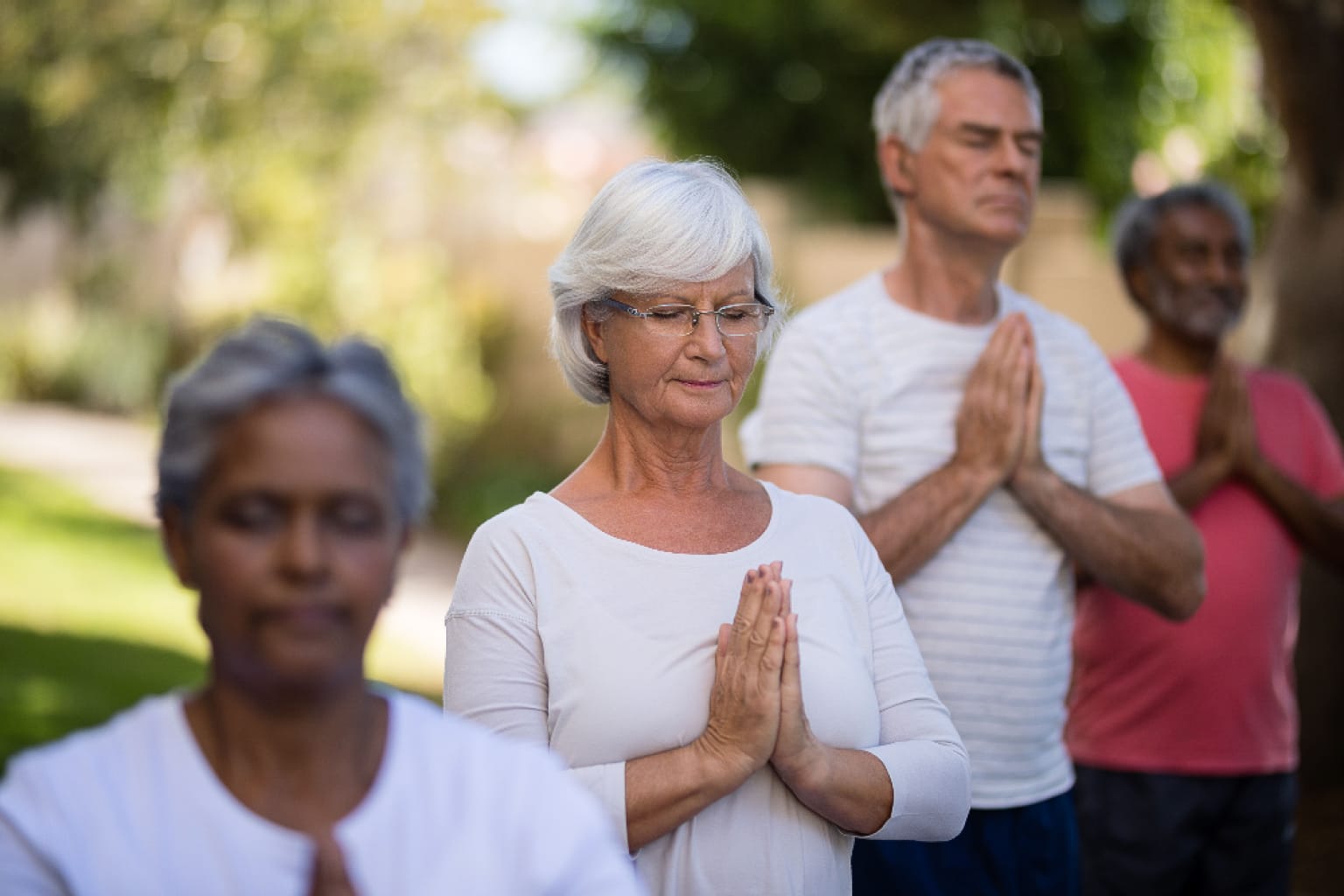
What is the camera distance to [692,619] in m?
2.23

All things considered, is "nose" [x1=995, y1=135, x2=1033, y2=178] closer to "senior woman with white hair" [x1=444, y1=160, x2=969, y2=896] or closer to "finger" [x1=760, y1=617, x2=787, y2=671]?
"senior woman with white hair" [x1=444, y1=160, x2=969, y2=896]

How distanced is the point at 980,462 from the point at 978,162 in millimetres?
621

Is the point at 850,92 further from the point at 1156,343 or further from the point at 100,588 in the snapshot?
the point at 1156,343

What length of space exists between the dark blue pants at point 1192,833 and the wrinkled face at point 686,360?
174 centimetres

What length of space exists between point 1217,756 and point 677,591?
1.81 metres

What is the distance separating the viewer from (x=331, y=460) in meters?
1.59

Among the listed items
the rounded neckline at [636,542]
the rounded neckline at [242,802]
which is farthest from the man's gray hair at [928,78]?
the rounded neckline at [242,802]

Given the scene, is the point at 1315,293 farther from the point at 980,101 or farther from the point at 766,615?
the point at 766,615

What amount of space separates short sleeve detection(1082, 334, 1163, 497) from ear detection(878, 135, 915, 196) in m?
0.48

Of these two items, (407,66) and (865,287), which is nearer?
(865,287)

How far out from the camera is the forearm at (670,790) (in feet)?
6.87

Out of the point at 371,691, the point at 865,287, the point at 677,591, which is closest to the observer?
the point at 371,691

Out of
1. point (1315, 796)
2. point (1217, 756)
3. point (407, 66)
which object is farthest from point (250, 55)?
point (1217, 756)

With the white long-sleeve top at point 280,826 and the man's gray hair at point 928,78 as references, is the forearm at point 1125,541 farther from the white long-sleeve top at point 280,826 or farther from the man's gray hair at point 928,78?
the white long-sleeve top at point 280,826
